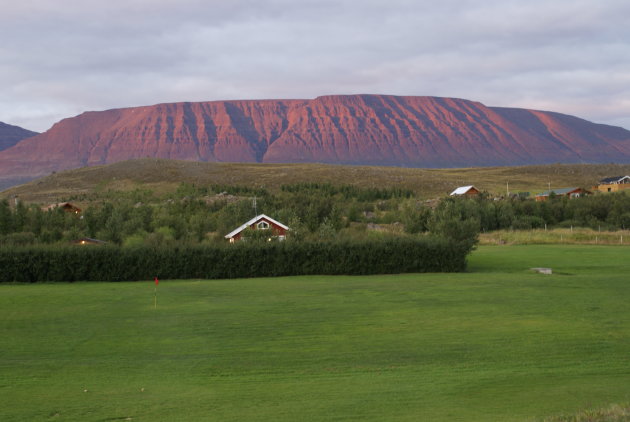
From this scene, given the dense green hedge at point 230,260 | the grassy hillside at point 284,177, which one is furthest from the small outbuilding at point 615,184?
the dense green hedge at point 230,260

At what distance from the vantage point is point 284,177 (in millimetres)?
126000

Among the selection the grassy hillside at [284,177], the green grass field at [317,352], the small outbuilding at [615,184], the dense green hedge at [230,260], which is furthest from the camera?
the grassy hillside at [284,177]

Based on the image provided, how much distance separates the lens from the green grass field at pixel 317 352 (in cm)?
1227

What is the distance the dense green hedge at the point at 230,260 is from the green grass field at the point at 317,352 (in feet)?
18.7

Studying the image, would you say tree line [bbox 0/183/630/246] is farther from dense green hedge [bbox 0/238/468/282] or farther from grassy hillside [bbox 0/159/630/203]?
grassy hillside [bbox 0/159/630/203]

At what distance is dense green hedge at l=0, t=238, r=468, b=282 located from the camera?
3597 cm

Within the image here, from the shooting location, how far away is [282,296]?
90.7ft

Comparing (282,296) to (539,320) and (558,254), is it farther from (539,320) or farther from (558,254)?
(558,254)

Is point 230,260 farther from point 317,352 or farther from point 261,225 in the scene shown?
point 317,352

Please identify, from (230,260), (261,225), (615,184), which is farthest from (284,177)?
(230,260)

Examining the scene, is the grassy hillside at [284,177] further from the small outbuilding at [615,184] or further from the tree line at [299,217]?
the tree line at [299,217]

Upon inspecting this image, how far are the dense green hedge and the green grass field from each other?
18.7 feet

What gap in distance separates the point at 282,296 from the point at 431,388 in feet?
48.0

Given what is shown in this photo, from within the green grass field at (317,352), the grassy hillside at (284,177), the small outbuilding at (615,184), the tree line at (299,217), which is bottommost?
the green grass field at (317,352)
